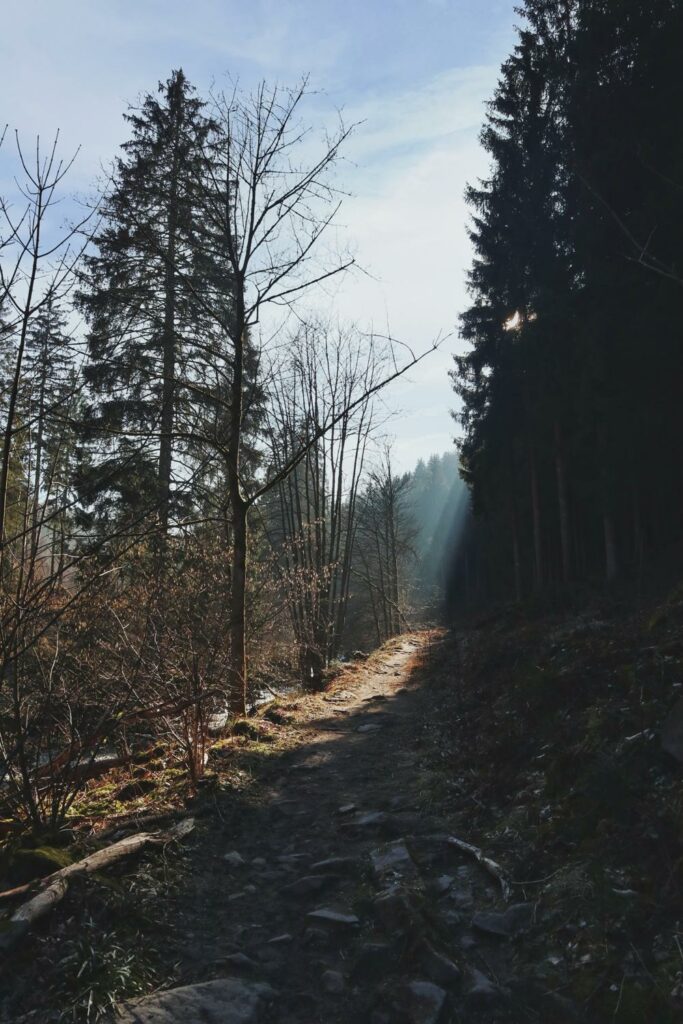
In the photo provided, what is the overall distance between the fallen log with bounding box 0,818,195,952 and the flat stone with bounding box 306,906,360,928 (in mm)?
1236

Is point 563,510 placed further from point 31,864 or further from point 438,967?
point 31,864

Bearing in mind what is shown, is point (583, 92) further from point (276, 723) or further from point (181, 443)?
point (276, 723)

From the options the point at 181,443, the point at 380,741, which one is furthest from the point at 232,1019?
the point at 181,443

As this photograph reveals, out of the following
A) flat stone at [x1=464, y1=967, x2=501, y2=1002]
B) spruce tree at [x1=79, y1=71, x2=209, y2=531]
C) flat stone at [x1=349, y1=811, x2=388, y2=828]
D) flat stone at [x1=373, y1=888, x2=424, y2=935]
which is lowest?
flat stone at [x1=349, y1=811, x2=388, y2=828]

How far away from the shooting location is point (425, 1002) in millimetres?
3135

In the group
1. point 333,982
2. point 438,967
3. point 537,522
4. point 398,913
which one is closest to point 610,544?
point 537,522

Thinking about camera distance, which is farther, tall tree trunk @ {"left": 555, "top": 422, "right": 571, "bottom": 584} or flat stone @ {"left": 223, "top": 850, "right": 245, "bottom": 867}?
tall tree trunk @ {"left": 555, "top": 422, "right": 571, "bottom": 584}

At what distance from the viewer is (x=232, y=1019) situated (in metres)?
3.03

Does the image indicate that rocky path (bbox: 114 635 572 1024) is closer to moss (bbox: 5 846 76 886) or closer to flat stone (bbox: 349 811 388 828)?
flat stone (bbox: 349 811 388 828)

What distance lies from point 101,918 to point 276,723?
559cm

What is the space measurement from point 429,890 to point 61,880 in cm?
214

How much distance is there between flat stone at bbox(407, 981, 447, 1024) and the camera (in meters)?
3.04

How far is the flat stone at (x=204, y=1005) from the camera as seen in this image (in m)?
2.98

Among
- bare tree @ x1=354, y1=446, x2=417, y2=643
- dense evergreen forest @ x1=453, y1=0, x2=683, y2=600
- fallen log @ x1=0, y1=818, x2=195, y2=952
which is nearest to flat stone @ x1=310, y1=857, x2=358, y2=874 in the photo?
fallen log @ x1=0, y1=818, x2=195, y2=952
